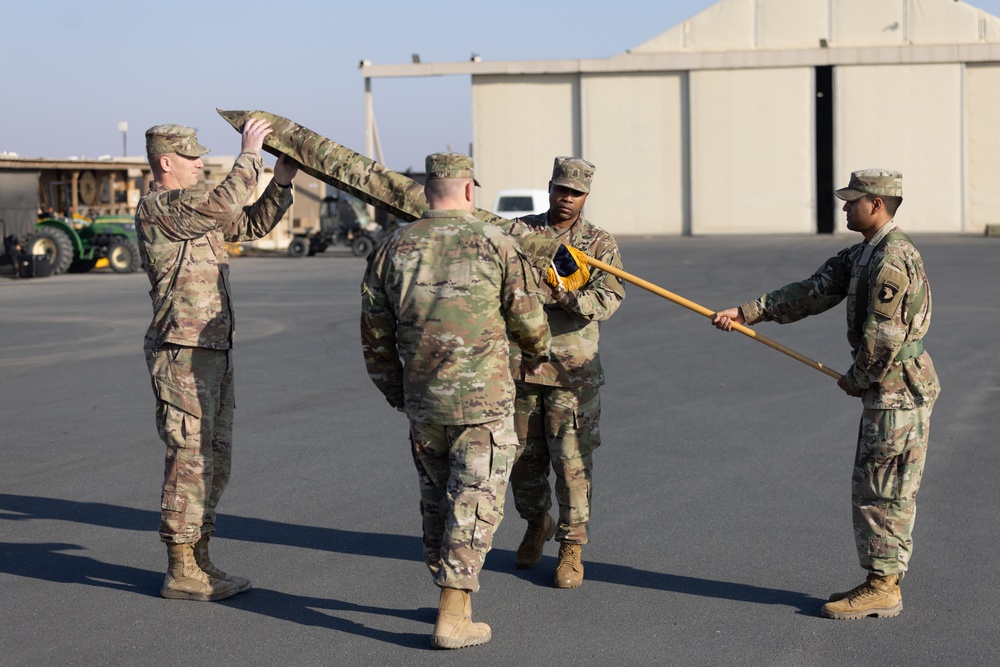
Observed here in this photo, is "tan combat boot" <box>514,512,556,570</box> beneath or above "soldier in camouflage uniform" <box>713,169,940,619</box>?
beneath

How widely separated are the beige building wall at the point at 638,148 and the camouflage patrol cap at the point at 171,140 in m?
40.2

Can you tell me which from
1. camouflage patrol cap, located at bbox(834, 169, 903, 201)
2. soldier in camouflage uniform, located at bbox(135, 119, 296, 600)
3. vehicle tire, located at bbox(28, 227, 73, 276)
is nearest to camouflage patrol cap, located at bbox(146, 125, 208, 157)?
soldier in camouflage uniform, located at bbox(135, 119, 296, 600)

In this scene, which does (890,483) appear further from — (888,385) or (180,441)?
(180,441)

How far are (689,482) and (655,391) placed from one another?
11.1ft

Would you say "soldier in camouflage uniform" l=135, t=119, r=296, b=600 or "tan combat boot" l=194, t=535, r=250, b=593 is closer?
"soldier in camouflage uniform" l=135, t=119, r=296, b=600

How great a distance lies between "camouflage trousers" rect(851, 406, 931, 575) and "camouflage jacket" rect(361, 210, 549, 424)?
1.58 m

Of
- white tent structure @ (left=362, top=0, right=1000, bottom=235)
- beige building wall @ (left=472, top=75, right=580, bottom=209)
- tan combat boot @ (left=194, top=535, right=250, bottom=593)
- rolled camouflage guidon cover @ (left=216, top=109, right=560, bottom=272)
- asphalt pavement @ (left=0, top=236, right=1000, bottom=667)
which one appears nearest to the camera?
asphalt pavement @ (left=0, top=236, right=1000, bottom=667)

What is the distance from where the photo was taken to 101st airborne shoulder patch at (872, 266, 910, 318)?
16.4 feet

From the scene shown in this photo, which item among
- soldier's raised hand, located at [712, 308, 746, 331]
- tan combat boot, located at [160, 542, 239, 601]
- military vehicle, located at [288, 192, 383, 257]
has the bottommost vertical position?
tan combat boot, located at [160, 542, 239, 601]

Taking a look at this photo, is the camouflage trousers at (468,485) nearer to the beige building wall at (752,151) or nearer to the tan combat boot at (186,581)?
the tan combat boot at (186,581)

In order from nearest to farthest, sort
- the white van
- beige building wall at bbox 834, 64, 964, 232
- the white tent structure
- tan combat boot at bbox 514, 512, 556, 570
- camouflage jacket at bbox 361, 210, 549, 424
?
camouflage jacket at bbox 361, 210, 549, 424
tan combat boot at bbox 514, 512, 556, 570
the white van
beige building wall at bbox 834, 64, 964, 232
the white tent structure

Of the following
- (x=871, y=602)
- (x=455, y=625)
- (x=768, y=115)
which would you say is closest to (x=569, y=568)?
(x=455, y=625)

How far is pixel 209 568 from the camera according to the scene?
5.57 m

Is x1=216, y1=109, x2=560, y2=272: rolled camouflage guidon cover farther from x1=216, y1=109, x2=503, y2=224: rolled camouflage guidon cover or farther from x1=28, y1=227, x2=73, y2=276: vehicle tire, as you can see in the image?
x1=28, y1=227, x2=73, y2=276: vehicle tire
